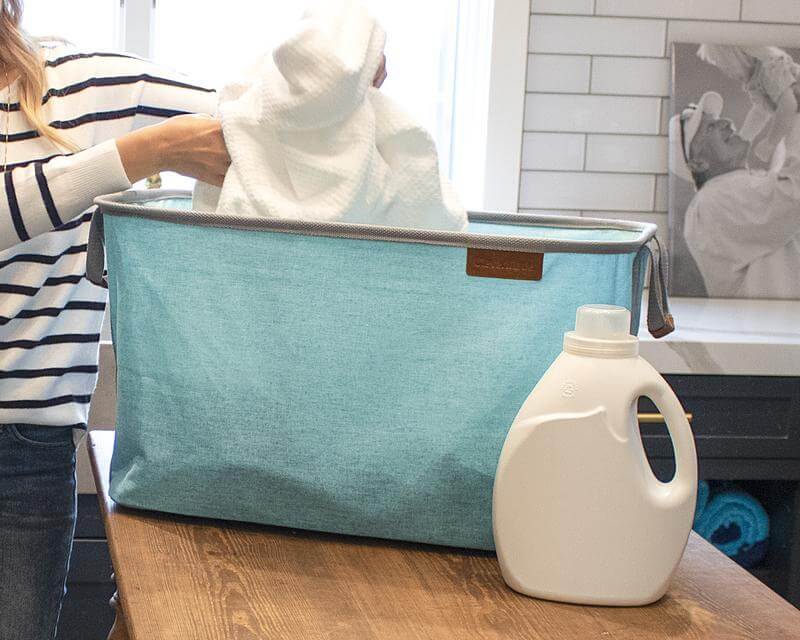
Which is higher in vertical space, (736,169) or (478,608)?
(736,169)

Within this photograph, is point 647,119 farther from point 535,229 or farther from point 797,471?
point 535,229

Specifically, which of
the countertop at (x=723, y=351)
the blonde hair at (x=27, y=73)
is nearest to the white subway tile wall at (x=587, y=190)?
the countertop at (x=723, y=351)

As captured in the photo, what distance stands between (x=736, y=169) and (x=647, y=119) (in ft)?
0.80

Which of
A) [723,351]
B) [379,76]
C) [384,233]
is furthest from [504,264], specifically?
[723,351]

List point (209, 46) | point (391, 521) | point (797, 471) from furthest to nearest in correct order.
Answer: point (209, 46) → point (797, 471) → point (391, 521)

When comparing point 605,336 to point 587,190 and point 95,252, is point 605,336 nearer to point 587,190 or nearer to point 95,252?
point 95,252

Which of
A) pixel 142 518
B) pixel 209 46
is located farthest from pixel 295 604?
pixel 209 46

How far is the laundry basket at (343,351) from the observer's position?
88 centimetres

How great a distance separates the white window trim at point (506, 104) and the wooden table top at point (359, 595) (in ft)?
5.19

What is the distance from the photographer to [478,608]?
0.82m

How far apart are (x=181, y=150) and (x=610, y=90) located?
67.4 inches

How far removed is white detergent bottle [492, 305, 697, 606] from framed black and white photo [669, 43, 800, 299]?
1.71 meters

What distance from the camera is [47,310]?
1.21 m

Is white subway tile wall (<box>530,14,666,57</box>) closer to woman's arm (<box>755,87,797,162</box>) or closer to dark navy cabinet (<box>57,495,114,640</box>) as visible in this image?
woman's arm (<box>755,87,797,162</box>)
